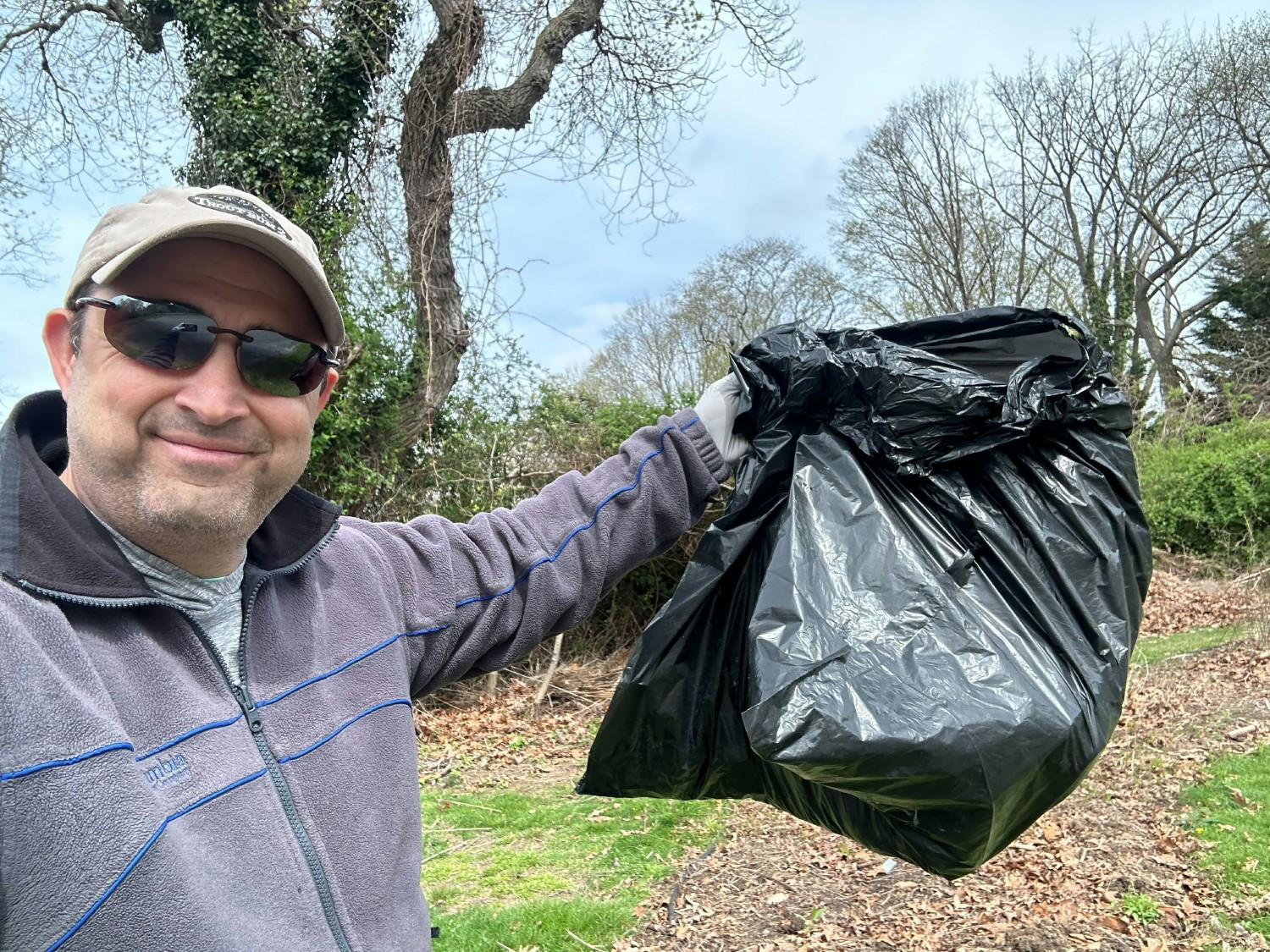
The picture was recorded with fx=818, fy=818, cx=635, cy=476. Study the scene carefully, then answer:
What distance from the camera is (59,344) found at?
3.94 ft

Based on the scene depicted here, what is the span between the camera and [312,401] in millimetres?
1360

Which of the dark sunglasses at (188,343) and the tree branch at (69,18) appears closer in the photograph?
the dark sunglasses at (188,343)

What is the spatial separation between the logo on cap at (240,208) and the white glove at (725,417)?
95 centimetres

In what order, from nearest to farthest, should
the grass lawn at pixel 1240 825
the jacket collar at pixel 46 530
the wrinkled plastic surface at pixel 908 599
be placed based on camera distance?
the jacket collar at pixel 46 530, the wrinkled plastic surface at pixel 908 599, the grass lawn at pixel 1240 825

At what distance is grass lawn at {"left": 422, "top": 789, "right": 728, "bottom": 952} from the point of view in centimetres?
329

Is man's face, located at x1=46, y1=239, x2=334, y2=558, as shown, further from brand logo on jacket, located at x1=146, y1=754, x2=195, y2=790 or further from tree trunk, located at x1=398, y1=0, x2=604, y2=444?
tree trunk, located at x1=398, y1=0, x2=604, y2=444

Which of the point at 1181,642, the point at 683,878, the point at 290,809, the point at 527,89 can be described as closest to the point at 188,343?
the point at 290,809

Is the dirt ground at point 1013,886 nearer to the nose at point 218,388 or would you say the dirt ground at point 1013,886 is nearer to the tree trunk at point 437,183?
the nose at point 218,388

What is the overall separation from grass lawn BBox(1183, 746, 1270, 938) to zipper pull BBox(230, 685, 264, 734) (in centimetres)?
352

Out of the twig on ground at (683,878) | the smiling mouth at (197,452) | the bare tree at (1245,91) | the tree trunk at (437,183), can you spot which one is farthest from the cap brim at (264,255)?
the bare tree at (1245,91)

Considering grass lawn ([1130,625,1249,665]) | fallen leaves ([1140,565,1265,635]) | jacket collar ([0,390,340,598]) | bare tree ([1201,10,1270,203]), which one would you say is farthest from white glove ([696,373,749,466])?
bare tree ([1201,10,1270,203])

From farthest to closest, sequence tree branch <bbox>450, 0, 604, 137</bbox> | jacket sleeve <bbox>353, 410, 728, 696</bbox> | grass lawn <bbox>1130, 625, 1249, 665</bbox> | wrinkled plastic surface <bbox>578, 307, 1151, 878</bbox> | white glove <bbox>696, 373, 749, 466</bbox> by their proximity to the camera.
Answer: tree branch <bbox>450, 0, 604, 137</bbox> < grass lawn <bbox>1130, 625, 1249, 665</bbox> < white glove <bbox>696, 373, 749, 466</bbox> < jacket sleeve <bbox>353, 410, 728, 696</bbox> < wrinkled plastic surface <bbox>578, 307, 1151, 878</bbox>

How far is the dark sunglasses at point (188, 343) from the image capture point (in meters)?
1.14

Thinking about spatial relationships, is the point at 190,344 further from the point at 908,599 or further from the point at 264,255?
the point at 908,599
